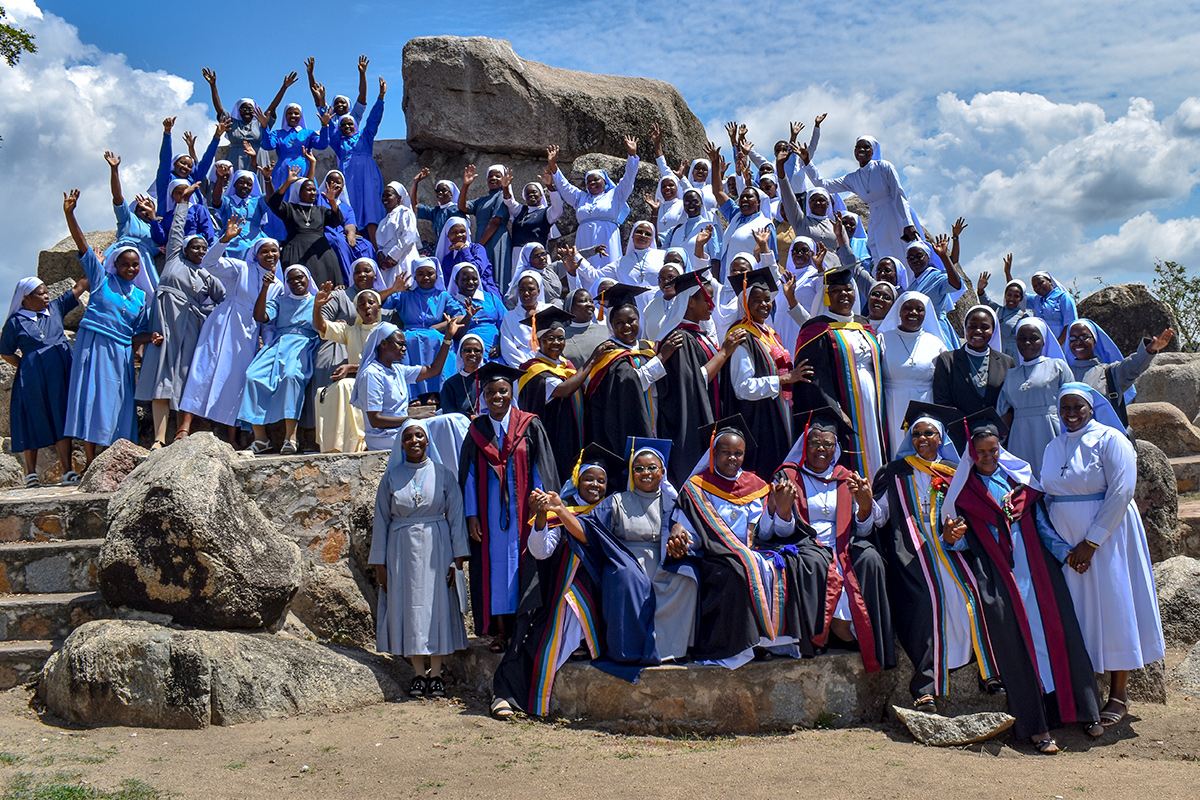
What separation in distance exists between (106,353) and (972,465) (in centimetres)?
702

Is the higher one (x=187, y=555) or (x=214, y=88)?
(x=214, y=88)

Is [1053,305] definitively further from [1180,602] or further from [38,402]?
[38,402]

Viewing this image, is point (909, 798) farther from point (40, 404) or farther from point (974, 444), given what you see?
point (40, 404)

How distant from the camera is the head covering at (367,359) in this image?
7.52m

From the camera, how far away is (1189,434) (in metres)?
12.4

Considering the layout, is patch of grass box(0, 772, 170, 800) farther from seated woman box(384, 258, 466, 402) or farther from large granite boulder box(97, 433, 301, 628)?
seated woman box(384, 258, 466, 402)

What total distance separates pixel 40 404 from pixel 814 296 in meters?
6.82

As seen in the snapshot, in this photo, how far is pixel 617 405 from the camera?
6.77 meters

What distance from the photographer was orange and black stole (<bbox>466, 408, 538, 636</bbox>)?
21.0 feet

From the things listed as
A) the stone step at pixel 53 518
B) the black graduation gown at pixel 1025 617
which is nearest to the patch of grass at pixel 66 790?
the stone step at pixel 53 518

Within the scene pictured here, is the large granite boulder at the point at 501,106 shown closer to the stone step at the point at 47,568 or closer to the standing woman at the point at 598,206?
the standing woman at the point at 598,206

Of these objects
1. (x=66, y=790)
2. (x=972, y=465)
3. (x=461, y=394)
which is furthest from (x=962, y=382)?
(x=66, y=790)

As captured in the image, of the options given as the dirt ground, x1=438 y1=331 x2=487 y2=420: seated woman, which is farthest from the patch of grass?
x1=438 y1=331 x2=487 y2=420: seated woman

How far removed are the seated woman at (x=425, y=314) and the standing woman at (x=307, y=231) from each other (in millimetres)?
1476
